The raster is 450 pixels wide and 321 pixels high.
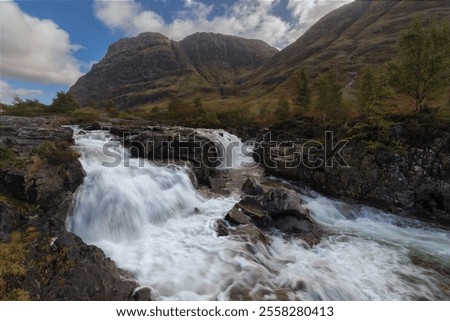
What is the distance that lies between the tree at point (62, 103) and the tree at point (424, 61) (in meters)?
55.0

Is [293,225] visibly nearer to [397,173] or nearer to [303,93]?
[397,173]

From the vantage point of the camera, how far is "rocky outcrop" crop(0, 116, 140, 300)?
6934 mm

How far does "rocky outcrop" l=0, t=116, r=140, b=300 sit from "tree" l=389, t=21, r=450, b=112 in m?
27.1

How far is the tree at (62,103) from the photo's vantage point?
49.6 meters

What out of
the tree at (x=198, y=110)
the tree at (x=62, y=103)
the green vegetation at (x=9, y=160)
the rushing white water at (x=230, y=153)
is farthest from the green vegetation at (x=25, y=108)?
the green vegetation at (x=9, y=160)

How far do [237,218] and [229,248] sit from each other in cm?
267

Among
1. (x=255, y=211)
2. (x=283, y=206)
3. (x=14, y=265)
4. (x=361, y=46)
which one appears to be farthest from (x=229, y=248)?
(x=361, y=46)

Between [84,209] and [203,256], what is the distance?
706cm

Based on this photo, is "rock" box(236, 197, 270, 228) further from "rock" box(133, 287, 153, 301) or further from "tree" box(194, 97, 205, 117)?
"tree" box(194, 97, 205, 117)

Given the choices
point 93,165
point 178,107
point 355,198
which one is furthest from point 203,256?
point 178,107

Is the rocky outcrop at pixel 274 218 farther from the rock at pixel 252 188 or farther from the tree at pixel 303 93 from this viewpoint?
the tree at pixel 303 93

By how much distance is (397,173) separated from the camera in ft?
60.4

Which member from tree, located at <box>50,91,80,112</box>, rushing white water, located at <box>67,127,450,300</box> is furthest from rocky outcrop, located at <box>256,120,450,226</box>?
tree, located at <box>50,91,80,112</box>

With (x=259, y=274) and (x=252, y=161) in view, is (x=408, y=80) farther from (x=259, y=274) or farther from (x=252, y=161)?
(x=259, y=274)
